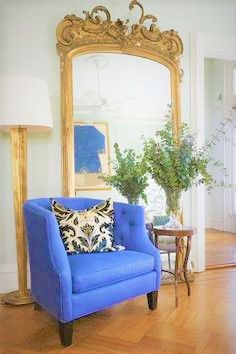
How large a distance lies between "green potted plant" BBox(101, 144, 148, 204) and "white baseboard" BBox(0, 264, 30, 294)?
3.80 ft

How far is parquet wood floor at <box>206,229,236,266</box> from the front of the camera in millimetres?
3965

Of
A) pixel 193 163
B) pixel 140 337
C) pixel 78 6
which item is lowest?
pixel 140 337

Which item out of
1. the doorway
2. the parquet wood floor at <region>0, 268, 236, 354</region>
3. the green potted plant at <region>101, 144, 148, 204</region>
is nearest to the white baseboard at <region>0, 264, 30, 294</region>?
the parquet wood floor at <region>0, 268, 236, 354</region>

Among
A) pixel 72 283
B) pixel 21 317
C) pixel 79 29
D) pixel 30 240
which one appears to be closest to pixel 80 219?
pixel 30 240

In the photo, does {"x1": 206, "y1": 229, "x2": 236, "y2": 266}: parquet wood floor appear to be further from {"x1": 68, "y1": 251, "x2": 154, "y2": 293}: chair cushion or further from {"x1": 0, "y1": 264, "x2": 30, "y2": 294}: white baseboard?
{"x1": 0, "y1": 264, "x2": 30, "y2": 294}: white baseboard

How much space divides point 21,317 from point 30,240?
59cm

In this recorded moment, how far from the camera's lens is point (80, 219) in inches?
101

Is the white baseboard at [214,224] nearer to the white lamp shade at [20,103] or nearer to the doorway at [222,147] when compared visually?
the doorway at [222,147]

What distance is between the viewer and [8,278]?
3.09 metres

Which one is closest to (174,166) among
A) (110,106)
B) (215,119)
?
(110,106)

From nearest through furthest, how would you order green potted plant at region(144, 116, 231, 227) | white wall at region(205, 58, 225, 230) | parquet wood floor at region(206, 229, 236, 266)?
green potted plant at region(144, 116, 231, 227)
parquet wood floor at region(206, 229, 236, 266)
white wall at region(205, 58, 225, 230)

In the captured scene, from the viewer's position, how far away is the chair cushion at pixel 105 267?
216 centimetres

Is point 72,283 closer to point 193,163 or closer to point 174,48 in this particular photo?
point 193,163

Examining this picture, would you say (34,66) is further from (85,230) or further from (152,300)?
(152,300)
